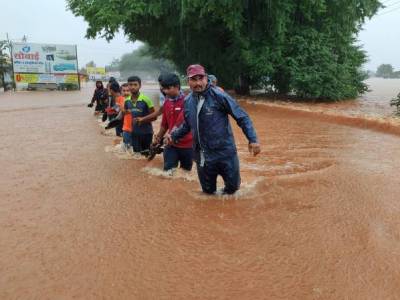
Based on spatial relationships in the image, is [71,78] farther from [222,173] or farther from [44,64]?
[222,173]

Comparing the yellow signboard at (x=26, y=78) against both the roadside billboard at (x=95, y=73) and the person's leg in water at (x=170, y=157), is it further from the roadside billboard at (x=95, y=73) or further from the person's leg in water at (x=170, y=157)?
the roadside billboard at (x=95, y=73)

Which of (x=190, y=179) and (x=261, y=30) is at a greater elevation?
(x=261, y=30)

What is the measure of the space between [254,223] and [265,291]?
128 centimetres

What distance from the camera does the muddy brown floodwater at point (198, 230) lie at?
10.1 feet

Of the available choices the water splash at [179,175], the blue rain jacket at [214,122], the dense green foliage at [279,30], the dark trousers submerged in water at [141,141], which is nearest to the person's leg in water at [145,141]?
the dark trousers submerged in water at [141,141]

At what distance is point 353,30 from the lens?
19359 millimetres

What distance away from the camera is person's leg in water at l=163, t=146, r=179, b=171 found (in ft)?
18.8

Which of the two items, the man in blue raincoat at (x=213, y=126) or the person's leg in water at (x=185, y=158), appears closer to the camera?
the man in blue raincoat at (x=213, y=126)

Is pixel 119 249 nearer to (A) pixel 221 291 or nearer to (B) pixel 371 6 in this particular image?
(A) pixel 221 291

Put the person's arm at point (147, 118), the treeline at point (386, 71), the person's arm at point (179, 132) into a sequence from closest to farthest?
1. the person's arm at point (179, 132)
2. the person's arm at point (147, 118)
3. the treeline at point (386, 71)

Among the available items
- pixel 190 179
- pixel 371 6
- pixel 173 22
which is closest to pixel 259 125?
pixel 190 179

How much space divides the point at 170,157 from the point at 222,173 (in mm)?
1258

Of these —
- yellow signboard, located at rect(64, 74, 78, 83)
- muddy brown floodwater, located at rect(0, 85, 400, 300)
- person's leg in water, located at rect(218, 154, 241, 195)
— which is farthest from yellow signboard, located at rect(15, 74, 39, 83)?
person's leg in water, located at rect(218, 154, 241, 195)

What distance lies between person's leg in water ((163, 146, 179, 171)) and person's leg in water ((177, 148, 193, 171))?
0.18 feet
